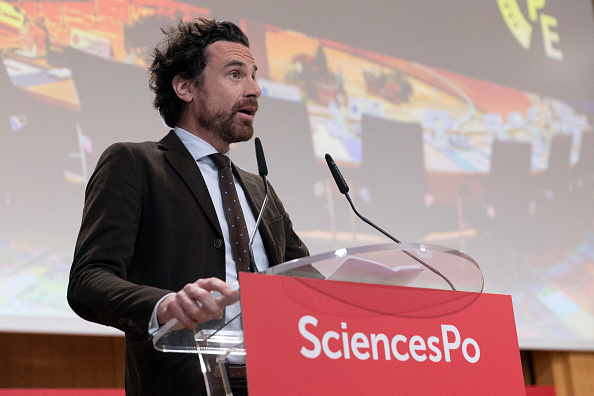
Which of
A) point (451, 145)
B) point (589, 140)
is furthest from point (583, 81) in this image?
point (451, 145)

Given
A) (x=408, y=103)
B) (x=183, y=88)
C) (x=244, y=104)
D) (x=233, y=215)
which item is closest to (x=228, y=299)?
(x=233, y=215)

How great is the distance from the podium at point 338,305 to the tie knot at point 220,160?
704mm

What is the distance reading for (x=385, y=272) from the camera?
1176 millimetres

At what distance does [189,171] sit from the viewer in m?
1.71

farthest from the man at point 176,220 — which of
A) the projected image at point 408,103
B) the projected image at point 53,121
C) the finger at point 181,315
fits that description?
the projected image at point 408,103

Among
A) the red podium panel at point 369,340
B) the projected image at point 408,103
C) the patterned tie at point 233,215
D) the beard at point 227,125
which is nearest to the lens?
the red podium panel at point 369,340

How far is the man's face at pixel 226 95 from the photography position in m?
1.89

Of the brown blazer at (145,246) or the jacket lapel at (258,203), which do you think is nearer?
the brown blazer at (145,246)

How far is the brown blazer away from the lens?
1.35 m

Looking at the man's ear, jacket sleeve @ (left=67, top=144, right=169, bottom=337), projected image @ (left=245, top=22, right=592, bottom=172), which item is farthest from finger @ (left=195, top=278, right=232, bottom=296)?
projected image @ (left=245, top=22, right=592, bottom=172)

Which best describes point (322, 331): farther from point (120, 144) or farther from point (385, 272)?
point (120, 144)

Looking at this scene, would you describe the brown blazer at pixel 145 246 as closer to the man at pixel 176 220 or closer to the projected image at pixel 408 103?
the man at pixel 176 220

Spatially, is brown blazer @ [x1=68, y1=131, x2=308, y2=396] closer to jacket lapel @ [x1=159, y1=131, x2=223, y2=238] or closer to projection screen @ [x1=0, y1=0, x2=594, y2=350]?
jacket lapel @ [x1=159, y1=131, x2=223, y2=238]

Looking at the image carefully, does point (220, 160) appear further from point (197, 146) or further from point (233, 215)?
point (233, 215)
